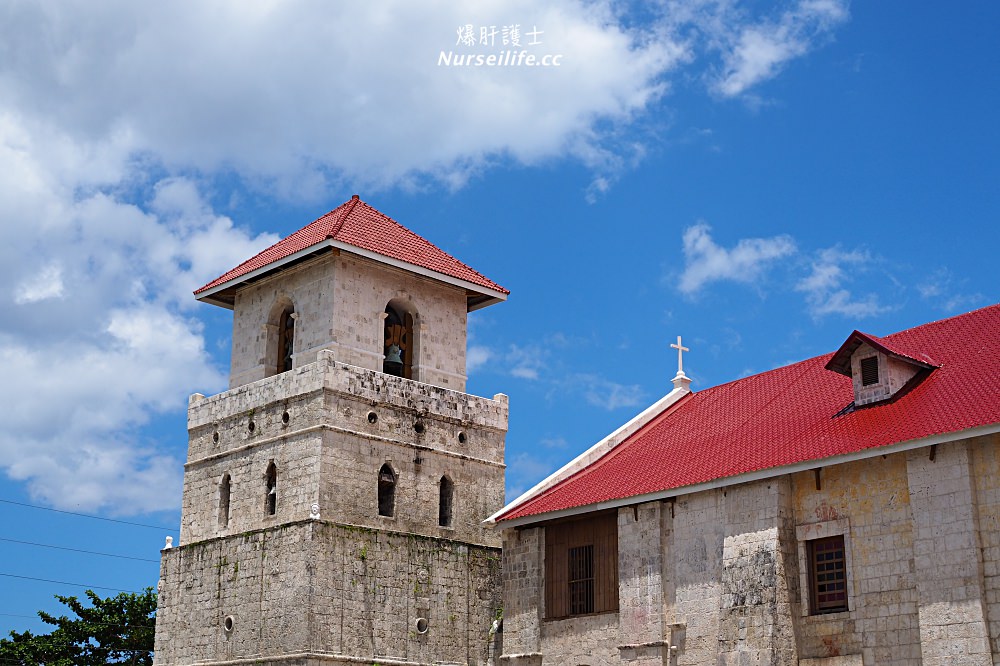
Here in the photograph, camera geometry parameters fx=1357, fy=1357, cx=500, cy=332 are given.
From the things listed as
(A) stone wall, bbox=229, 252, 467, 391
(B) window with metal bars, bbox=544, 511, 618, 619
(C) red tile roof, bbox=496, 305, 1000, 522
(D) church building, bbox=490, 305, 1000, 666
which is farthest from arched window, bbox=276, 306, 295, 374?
(B) window with metal bars, bbox=544, 511, 618, 619

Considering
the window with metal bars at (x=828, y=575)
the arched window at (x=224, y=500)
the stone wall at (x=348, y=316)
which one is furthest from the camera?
the arched window at (x=224, y=500)

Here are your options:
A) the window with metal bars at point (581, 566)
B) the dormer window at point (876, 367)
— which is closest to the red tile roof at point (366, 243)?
the window with metal bars at point (581, 566)

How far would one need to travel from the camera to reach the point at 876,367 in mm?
27156

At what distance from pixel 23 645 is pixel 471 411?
23.0 meters

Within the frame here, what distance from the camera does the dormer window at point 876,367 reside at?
87.5 feet

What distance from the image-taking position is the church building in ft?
76.4

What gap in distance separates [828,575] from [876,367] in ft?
14.6

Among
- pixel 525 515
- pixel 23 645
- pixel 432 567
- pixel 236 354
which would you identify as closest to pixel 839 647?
pixel 525 515

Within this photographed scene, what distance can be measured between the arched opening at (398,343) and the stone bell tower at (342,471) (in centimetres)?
4

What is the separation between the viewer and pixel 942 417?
24000 mm

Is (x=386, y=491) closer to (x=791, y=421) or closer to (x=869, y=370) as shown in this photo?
(x=791, y=421)

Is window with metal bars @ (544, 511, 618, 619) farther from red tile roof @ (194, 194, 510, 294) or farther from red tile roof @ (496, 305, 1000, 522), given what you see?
red tile roof @ (194, 194, 510, 294)

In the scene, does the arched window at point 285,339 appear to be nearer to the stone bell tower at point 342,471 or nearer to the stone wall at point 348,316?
the stone bell tower at point 342,471

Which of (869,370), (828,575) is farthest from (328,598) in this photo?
(869,370)
